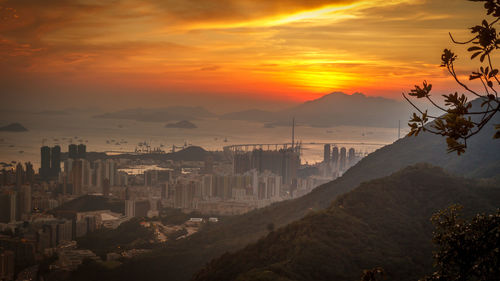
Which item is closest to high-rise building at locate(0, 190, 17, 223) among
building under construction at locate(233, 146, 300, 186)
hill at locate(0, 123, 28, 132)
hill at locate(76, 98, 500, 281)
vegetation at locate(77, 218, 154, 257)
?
vegetation at locate(77, 218, 154, 257)

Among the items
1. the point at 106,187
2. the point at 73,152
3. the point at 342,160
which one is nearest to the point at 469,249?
the point at 106,187

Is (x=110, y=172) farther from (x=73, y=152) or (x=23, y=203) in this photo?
(x=23, y=203)

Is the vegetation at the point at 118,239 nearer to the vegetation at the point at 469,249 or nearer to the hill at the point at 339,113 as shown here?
the vegetation at the point at 469,249

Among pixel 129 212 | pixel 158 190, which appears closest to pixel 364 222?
pixel 129 212

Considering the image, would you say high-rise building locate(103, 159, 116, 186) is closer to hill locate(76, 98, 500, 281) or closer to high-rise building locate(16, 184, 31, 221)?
high-rise building locate(16, 184, 31, 221)

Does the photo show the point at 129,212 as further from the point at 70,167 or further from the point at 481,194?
the point at 481,194
